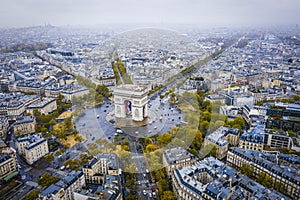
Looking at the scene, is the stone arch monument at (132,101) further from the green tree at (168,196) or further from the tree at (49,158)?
the green tree at (168,196)

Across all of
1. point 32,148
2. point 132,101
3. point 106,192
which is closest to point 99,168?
point 106,192

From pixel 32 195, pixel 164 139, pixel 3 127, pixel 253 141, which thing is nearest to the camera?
pixel 32 195

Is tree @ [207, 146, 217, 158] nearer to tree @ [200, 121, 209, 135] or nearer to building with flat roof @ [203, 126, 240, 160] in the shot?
building with flat roof @ [203, 126, 240, 160]

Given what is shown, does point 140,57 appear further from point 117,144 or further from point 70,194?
point 70,194

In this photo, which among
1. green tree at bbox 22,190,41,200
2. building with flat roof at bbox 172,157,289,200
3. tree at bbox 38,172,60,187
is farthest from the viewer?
tree at bbox 38,172,60,187

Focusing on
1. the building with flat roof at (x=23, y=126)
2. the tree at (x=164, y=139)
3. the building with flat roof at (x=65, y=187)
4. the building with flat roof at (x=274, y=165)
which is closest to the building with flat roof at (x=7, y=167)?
the building with flat roof at (x=65, y=187)

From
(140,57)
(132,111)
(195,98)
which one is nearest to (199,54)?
(140,57)

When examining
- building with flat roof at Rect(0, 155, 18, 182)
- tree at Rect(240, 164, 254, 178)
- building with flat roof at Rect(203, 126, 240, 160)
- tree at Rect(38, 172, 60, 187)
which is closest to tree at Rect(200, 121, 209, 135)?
building with flat roof at Rect(203, 126, 240, 160)

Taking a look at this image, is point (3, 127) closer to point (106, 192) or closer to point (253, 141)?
point (106, 192)

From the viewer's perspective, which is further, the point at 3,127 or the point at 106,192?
the point at 3,127
